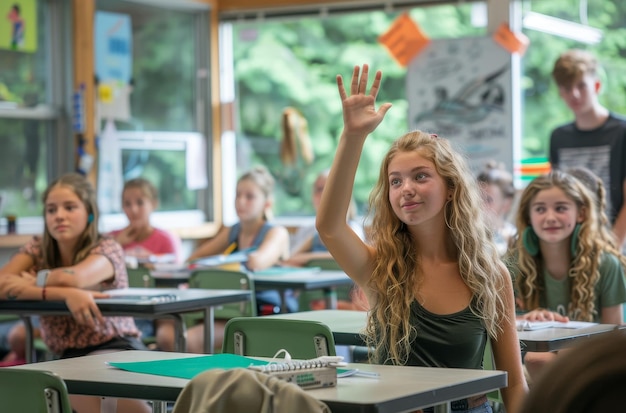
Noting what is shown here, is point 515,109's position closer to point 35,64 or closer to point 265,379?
point 35,64

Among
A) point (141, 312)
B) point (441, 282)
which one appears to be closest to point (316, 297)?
point (141, 312)

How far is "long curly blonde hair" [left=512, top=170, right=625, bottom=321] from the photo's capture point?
3.67 metres

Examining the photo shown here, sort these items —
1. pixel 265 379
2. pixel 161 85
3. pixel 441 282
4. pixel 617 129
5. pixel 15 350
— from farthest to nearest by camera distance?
1. pixel 161 85
2. pixel 15 350
3. pixel 617 129
4. pixel 441 282
5. pixel 265 379

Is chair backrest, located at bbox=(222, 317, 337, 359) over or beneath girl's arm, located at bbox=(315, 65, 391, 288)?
beneath

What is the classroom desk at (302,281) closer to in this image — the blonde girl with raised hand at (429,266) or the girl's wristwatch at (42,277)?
the girl's wristwatch at (42,277)

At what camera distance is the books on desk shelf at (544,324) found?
3215 millimetres

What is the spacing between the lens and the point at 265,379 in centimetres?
174

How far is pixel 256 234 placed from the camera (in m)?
6.00

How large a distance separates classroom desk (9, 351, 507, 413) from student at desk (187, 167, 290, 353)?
3237 mm

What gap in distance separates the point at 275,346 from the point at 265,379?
0.99 meters

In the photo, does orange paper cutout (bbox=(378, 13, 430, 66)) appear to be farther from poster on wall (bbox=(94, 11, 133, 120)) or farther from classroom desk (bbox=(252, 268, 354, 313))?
classroom desk (bbox=(252, 268, 354, 313))

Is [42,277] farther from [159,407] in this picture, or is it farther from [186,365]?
[186,365]

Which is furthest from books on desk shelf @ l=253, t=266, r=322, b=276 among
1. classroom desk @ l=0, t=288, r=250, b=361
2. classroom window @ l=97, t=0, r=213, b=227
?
classroom window @ l=97, t=0, r=213, b=227

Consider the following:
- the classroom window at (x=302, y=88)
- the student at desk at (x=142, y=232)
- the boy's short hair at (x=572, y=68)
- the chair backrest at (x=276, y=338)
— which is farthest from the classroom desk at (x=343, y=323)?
the classroom window at (x=302, y=88)
